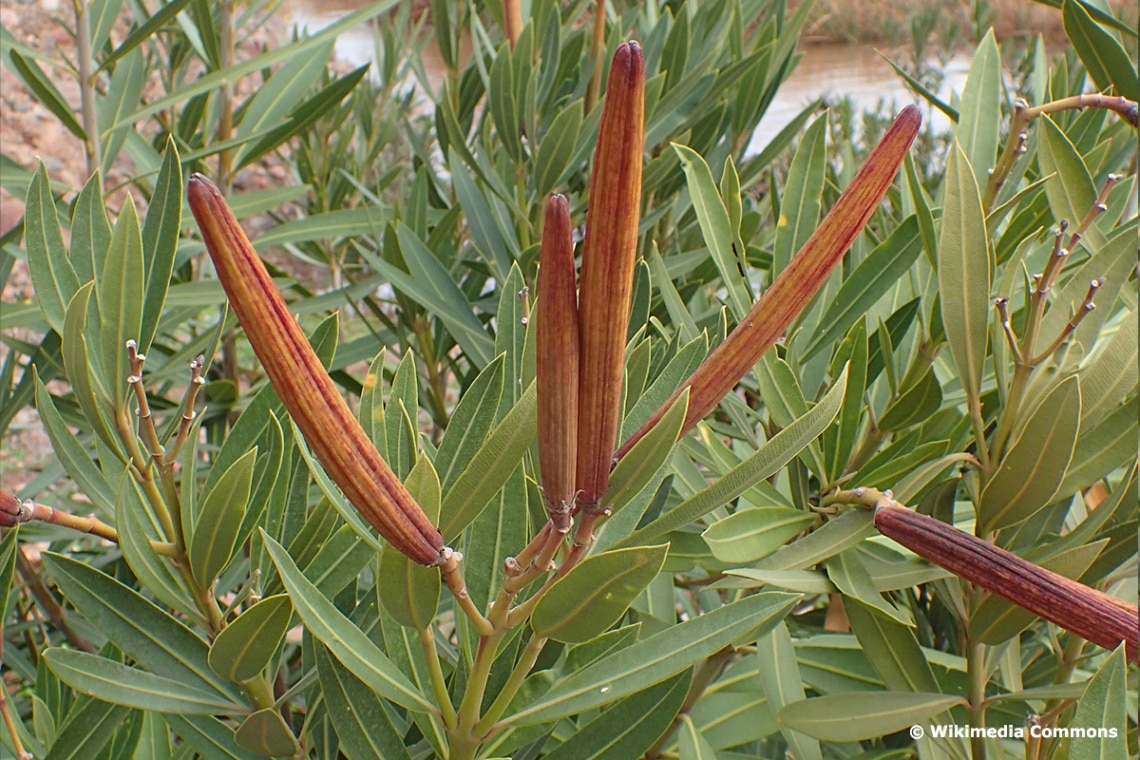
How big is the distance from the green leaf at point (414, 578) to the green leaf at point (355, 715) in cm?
10

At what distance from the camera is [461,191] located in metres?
0.98

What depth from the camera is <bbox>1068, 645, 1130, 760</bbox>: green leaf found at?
43 centimetres

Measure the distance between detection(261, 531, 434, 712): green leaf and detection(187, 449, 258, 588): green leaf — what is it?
0.22 ft

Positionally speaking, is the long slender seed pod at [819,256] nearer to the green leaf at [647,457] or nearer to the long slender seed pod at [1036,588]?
the green leaf at [647,457]

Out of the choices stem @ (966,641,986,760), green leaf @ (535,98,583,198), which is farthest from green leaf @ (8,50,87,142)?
stem @ (966,641,986,760)

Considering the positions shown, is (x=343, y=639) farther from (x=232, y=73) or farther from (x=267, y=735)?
(x=232, y=73)

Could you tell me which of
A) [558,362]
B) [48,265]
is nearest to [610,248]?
[558,362]

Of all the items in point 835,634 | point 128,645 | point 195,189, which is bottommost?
point 835,634

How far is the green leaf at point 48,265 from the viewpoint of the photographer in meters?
0.51

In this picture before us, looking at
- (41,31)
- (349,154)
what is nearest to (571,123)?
(349,154)

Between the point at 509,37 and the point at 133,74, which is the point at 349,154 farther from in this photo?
the point at 509,37

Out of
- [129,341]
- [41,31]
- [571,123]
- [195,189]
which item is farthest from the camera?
[41,31]

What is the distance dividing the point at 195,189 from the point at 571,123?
650mm

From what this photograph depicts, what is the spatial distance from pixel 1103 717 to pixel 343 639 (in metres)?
0.33
